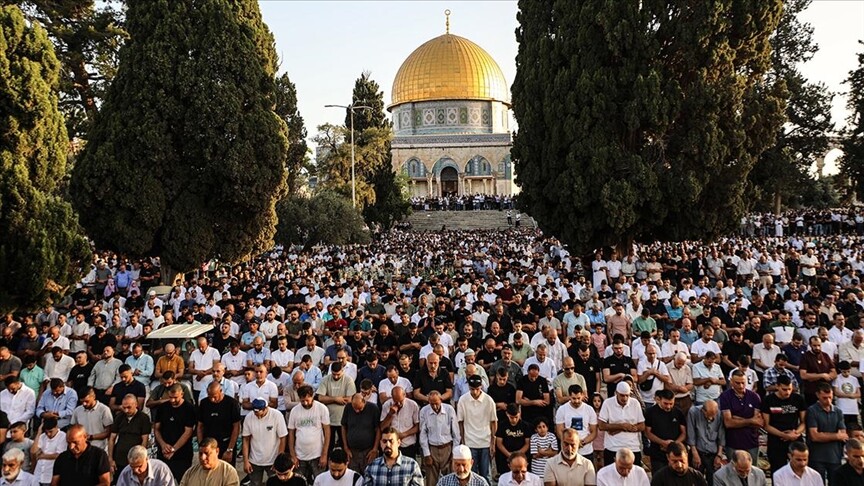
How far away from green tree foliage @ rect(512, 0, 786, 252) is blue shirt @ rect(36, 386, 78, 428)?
1296 cm

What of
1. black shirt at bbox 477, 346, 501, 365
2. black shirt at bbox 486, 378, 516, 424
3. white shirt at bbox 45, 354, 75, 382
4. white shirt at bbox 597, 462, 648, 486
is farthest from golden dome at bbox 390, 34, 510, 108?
white shirt at bbox 597, 462, 648, 486

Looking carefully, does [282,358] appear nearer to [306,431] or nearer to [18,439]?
[306,431]

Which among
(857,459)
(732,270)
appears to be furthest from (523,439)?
(732,270)

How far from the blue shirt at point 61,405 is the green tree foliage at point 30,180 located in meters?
3.53

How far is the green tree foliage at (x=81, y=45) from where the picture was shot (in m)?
19.8

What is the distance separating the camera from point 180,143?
54.1 feet

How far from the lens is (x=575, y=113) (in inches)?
699

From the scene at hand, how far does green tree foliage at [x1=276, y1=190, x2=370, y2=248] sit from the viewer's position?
25953mm

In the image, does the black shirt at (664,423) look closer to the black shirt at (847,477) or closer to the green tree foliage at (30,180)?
the black shirt at (847,477)

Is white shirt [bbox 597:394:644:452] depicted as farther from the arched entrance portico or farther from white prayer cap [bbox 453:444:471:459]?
the arched entrance portico

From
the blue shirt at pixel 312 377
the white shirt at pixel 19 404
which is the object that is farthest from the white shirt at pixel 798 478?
the white shirt at pixel 19 404

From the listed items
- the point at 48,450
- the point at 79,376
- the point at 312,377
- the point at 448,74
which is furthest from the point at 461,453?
the point at 448,74

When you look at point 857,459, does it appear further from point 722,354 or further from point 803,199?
point 803,199

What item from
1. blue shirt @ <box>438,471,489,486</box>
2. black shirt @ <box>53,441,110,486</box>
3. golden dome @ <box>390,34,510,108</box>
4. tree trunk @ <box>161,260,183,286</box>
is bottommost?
blue shirt @ <box>438,471,489,486</box>
